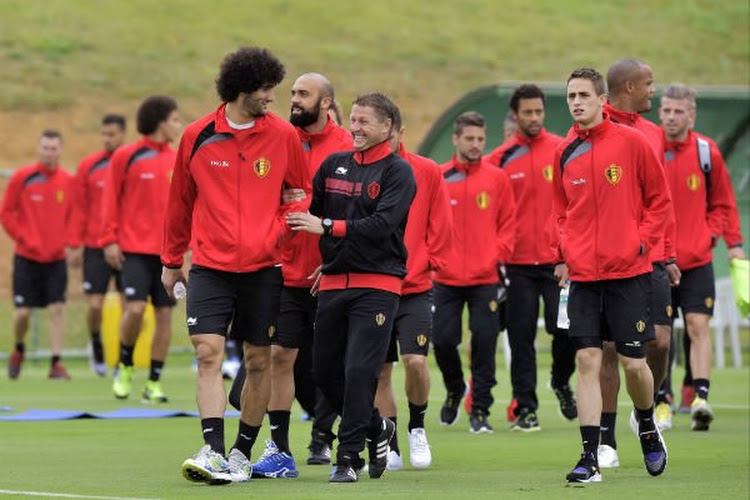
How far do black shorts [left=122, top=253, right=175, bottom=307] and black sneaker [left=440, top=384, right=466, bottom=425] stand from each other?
348 cm

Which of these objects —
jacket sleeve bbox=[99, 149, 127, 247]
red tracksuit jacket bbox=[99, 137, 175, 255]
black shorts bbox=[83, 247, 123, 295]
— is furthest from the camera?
black shorts bbox=[83, 247, 123, 295]

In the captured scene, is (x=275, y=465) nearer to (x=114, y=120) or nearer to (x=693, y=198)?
(x=693, y=198)

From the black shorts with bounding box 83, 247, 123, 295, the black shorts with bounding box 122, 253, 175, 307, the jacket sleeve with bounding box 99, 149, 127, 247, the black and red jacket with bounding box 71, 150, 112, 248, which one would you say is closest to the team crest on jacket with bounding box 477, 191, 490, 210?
the black shorts with bounding box 122, 253, 175, 307

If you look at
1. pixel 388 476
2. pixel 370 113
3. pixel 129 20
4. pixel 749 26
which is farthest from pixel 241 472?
pixel 749 26

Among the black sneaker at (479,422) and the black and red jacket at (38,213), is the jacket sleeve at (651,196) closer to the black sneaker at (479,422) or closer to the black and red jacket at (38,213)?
the black sneaker at (479,422)

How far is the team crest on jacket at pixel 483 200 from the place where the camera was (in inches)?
628

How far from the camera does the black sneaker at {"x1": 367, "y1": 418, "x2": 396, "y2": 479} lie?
11.4 m

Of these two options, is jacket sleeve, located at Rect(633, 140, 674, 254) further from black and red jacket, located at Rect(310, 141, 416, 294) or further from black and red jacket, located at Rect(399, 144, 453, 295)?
black and red jacket, located at Rect(399, 144, 453, 295)

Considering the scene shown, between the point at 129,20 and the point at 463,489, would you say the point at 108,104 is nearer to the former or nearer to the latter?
the point at 129,20

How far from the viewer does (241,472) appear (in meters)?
11.3

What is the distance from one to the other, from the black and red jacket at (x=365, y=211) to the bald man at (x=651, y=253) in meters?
1.56

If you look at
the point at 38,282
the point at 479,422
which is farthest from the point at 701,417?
the point at 38,282

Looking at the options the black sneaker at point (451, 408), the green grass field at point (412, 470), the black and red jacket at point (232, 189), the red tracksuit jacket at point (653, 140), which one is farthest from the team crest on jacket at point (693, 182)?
the black and red jacket at point (232, 189)

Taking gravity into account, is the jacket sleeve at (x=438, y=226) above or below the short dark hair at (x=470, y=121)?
below
